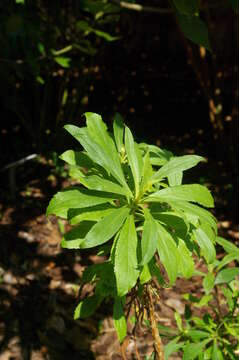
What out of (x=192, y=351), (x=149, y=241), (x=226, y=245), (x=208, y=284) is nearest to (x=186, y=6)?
(x=149, y=241)

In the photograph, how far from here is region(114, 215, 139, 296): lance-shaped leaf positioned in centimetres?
111

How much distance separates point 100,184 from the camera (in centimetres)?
119

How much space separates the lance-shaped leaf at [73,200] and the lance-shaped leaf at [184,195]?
13 cm

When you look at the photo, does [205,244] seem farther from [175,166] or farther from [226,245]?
[226,245]

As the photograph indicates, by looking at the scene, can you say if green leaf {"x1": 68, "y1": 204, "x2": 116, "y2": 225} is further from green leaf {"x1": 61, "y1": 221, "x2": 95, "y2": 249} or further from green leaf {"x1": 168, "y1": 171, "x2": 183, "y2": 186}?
green leaf {"x1": 168, "y1": 171, "x2": 183, "y2": 186}

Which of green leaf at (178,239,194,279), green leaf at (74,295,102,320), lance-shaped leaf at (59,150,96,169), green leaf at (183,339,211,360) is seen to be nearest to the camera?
green leaf at (178,239,194,279)

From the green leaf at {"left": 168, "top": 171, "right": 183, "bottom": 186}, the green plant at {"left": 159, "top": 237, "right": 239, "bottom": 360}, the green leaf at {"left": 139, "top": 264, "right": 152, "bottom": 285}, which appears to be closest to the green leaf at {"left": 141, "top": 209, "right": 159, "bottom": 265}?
the green leaf at {"left": 139, "top": 264, "right": 152, "bottom": 285}

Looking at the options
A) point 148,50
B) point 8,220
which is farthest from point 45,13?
point 148,50

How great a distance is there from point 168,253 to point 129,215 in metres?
0.15

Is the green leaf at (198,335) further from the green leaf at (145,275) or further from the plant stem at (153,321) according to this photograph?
the green leaf at (145,275)

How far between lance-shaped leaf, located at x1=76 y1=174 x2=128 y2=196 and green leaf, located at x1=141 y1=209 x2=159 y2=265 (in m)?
0.12

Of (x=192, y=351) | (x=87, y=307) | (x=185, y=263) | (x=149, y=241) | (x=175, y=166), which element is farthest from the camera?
(x=192, y=351)

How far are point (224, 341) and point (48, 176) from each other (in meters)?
2.68

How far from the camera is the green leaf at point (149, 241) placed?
110 cm
